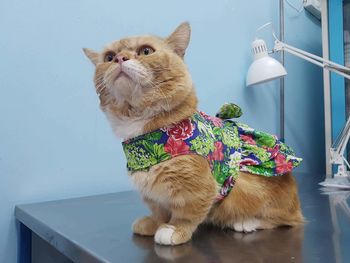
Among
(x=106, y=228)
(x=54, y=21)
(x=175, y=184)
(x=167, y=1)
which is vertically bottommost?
(x=106, y=228)

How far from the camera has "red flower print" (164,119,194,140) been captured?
57 centimetres

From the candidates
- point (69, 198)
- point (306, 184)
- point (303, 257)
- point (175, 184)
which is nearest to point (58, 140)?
point (69, 198)

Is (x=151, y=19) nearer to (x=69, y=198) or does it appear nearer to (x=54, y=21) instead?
(x=54, y=21)

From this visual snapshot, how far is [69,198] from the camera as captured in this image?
3.21 ft

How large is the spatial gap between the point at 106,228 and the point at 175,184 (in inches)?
8.9

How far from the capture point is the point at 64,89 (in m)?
0.98

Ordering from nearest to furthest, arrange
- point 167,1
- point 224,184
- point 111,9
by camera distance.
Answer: point 224,184 < point 111,9 < point 167,1

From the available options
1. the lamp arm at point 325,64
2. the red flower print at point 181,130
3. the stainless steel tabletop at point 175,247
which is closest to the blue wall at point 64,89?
the stainless steel tabletop at point 175,247

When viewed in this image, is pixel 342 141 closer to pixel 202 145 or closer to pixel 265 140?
pixel 265 140

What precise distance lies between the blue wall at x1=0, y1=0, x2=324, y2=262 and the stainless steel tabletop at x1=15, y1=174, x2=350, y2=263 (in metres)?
0.09

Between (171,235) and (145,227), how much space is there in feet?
0.29

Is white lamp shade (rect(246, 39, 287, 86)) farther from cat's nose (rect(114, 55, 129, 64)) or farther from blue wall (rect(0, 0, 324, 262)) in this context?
cat's nose (rect(114, 55, 129, 64))

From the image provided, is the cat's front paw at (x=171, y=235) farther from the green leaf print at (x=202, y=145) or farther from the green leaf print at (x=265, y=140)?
the green leaf print at (x=265, y=140)

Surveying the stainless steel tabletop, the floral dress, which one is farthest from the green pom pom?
the stainless steel tabletop
